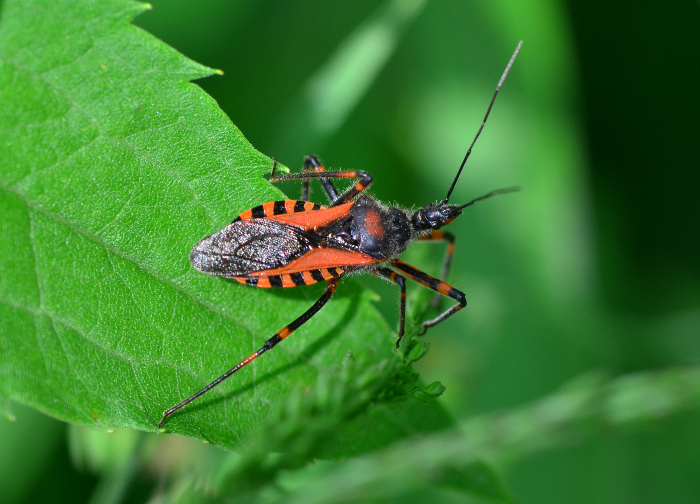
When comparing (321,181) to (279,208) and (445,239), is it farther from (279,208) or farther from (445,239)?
(445,239)

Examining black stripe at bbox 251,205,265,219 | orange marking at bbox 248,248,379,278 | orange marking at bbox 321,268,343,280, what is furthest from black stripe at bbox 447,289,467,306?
black stripe at bbox 251,205,265,219

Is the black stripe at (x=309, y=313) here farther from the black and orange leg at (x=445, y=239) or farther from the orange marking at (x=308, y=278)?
the black and orange leg at (x=445, y=239)

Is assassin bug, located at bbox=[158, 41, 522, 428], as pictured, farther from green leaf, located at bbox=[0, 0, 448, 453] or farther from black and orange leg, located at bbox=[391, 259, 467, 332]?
green leaf, located at bbox=[0, 0, 448, 453]

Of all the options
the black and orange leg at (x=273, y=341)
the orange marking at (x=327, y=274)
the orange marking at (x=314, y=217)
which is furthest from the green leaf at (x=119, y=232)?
the orange marking at (x=314, y=217)

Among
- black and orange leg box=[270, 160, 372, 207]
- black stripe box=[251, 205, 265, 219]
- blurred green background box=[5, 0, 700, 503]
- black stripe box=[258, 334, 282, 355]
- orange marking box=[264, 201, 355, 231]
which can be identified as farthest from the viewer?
blurred green background box=[5, 0, 700, 503]

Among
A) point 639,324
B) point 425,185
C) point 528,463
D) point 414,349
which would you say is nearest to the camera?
point 414,349

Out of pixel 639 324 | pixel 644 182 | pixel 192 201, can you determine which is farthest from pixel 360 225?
pixel 644 182

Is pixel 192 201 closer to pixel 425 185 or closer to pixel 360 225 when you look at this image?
pixel 360 225
